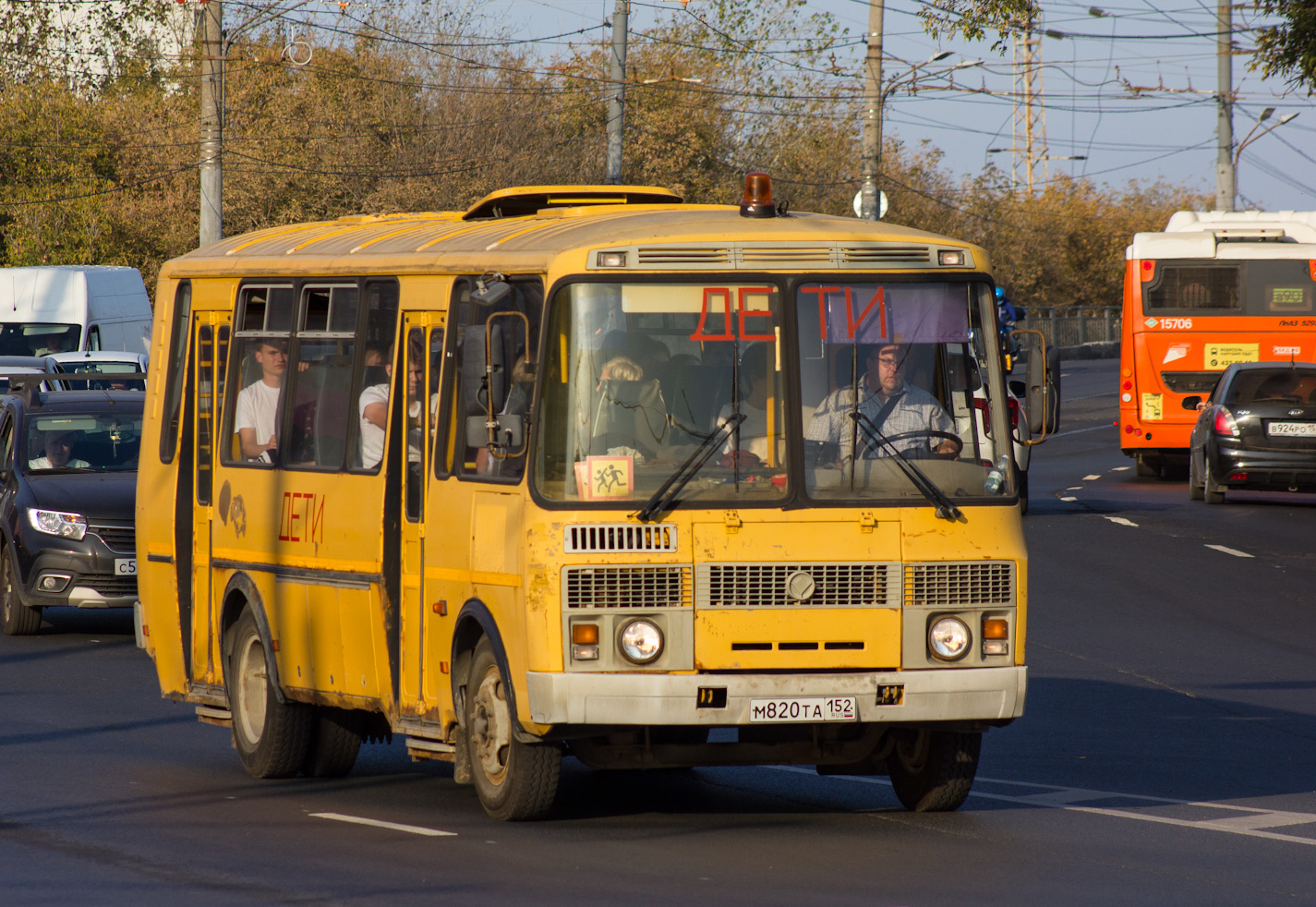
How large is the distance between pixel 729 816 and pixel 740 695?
43.8 inches

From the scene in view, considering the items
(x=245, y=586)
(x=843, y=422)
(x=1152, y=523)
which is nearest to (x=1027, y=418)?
(x=843, y=422)

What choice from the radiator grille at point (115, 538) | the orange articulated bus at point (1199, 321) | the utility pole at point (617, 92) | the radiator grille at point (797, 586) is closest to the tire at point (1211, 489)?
the orange articulated bus at point (1199, 321)

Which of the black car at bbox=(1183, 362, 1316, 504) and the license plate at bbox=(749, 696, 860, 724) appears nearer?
the license plate at bbox=(749, 696, 860, 724)

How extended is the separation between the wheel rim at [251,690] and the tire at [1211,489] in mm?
18002

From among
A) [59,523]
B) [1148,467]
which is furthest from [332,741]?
[1148,467]

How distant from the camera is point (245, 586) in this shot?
10461 mm

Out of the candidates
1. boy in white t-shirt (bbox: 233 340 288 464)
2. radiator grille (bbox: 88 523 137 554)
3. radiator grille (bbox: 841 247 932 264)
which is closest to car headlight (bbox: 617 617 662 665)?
radiator grille (bbox: 841 247 932 264)

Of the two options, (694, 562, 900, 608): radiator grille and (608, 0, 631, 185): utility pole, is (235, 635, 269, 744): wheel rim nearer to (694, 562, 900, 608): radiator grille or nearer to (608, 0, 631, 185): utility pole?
(694, 562, 900, 608): radiator grille

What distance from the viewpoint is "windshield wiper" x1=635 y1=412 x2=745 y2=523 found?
801cm

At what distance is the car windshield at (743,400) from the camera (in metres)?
8.12

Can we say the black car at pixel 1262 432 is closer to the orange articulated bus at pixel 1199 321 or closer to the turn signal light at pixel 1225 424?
the turn signal light at pixel 1225 424

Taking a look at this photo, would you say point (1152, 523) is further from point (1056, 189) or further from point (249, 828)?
→ point (1056, 189)

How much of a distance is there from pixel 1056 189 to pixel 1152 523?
8132cm

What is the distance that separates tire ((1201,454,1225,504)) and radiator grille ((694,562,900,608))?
62.8ft
